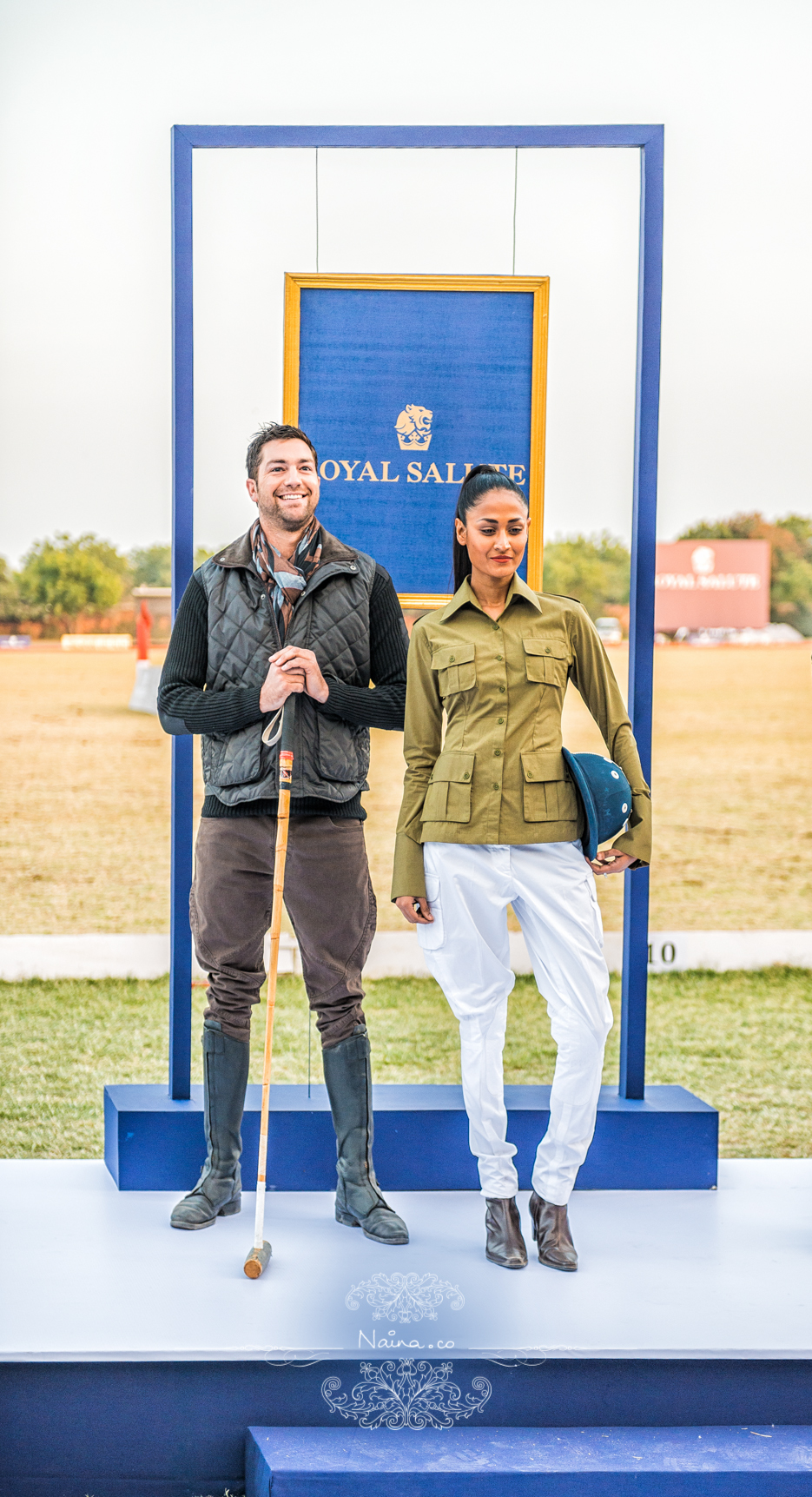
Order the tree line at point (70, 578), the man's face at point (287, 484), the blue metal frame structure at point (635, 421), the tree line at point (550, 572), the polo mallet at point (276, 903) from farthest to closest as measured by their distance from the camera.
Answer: the tree line at point (70, 578) → the tree line at point (550, 572) → the blue metal frame structure at point (635, 421) → the man's face at point (287, 484) → the polo mallet at point (276, 903)

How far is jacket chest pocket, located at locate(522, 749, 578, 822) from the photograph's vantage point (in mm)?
2623

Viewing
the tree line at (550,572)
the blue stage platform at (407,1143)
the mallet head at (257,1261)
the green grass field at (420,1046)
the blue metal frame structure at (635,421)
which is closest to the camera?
the mallet head at (257,1261)

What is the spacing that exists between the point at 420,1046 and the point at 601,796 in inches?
148

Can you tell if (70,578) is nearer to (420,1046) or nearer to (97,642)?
(97,642)

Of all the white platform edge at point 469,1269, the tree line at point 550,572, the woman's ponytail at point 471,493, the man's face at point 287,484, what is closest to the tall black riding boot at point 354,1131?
the white platform edge at point 469,1269

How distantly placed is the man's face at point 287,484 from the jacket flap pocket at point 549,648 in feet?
1.94

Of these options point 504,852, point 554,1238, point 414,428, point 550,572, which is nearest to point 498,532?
point 504,852

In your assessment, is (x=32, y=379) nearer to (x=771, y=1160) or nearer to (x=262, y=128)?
(x=262, y=128)

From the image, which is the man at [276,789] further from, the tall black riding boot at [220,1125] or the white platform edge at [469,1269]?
the white platform edge at [469,1269]

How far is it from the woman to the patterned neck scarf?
1.15ft

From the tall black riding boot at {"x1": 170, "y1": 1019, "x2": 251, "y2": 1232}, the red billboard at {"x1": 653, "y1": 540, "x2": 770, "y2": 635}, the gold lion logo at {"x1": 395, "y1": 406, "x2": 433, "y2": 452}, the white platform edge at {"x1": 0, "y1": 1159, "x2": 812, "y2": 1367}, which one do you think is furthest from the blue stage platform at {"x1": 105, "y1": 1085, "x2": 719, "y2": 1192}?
the red billboard at {"x1": 653, "y1": 540, "x2": 770, "y2": 635}

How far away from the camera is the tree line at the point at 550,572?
7277mm

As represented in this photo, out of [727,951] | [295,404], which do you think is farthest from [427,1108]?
[727,951]

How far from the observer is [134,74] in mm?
5906
